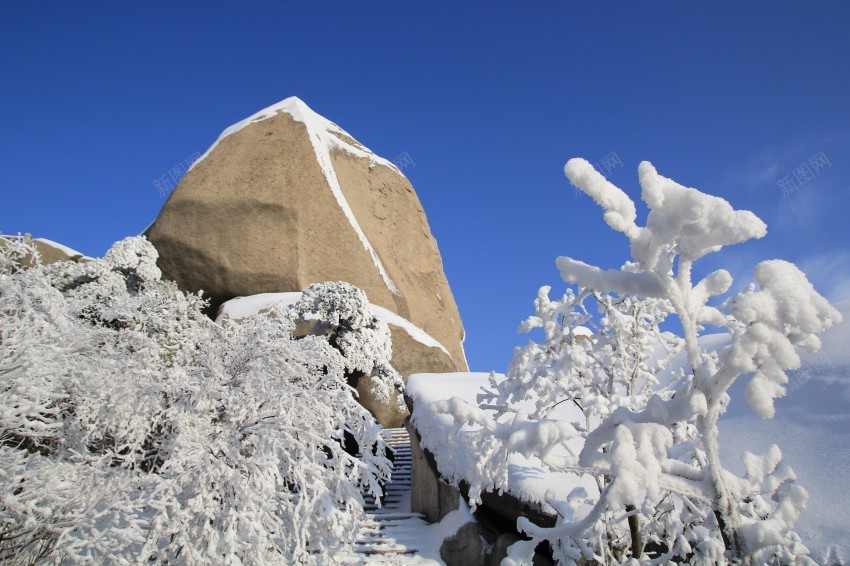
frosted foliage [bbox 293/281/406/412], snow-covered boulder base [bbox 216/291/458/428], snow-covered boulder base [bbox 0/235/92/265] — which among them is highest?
snow-covered boulder base [bbox 0/235/92/265]

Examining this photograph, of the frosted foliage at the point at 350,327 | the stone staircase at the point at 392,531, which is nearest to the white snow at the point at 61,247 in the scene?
the frosted foliage at the point at 350,327

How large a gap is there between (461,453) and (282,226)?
49.3 ft

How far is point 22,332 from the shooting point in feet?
14.8

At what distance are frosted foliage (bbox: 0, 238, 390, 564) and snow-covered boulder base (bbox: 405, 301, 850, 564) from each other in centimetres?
165

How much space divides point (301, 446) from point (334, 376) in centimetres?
113

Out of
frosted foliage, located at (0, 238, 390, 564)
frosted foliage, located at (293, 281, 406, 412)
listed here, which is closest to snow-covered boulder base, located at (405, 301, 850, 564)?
frosted foliage, located at (0, 238, 390, 564)

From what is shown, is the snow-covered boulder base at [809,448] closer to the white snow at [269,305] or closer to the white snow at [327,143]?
the white snow at [269,305]

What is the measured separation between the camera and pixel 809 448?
4484 millimetres

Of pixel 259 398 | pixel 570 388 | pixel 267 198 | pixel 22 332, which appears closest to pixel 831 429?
pixel 570 388

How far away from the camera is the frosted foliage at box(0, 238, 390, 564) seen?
155 inches

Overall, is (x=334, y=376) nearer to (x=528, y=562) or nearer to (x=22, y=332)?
(x=22, y=332)

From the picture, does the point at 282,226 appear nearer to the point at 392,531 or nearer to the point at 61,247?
the point at 61,247

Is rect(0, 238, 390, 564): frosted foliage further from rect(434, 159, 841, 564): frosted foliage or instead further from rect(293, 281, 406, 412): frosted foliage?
rect(293, 281, 406, 412): frosted foliage

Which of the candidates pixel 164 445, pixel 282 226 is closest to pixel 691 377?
pixel 164 445
